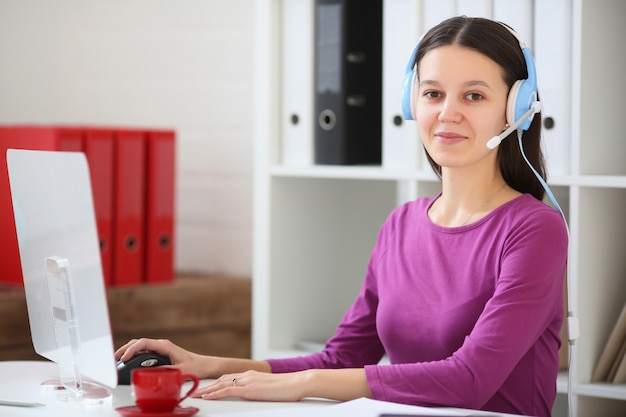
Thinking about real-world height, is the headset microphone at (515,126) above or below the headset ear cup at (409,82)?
below

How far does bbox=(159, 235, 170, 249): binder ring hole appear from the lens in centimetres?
259

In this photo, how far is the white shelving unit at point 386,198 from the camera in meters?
1.88

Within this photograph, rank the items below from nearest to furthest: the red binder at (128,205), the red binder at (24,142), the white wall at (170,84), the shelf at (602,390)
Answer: the shelf at (602,390) → the red binder at (24,142) → the red binder at (128,205) → the white wall at (170,84)

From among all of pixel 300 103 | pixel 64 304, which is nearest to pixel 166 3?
pixel 300 103

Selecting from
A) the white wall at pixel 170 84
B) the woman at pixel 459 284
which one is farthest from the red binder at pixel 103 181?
the woman at pixel 459 284

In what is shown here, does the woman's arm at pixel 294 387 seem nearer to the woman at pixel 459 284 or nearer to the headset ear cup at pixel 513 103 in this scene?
the woman at pixel 459 284

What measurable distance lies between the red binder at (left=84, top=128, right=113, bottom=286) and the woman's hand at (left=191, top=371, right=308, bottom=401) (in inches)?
43.3

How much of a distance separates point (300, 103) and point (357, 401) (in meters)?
0.99

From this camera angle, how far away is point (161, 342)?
5.15 ft

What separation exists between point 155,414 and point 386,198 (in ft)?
4.26

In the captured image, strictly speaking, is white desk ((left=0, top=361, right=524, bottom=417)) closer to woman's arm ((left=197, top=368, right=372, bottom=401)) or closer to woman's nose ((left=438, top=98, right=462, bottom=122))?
woman's arm ((left=197, top=368, right=372, bottom=401))

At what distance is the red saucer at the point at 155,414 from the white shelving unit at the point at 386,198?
2.91 ft

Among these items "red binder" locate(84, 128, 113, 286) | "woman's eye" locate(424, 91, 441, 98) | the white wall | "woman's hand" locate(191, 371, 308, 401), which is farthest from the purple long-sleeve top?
the white wall

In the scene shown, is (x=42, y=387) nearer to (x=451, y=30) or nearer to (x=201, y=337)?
(x=451, y=30)
